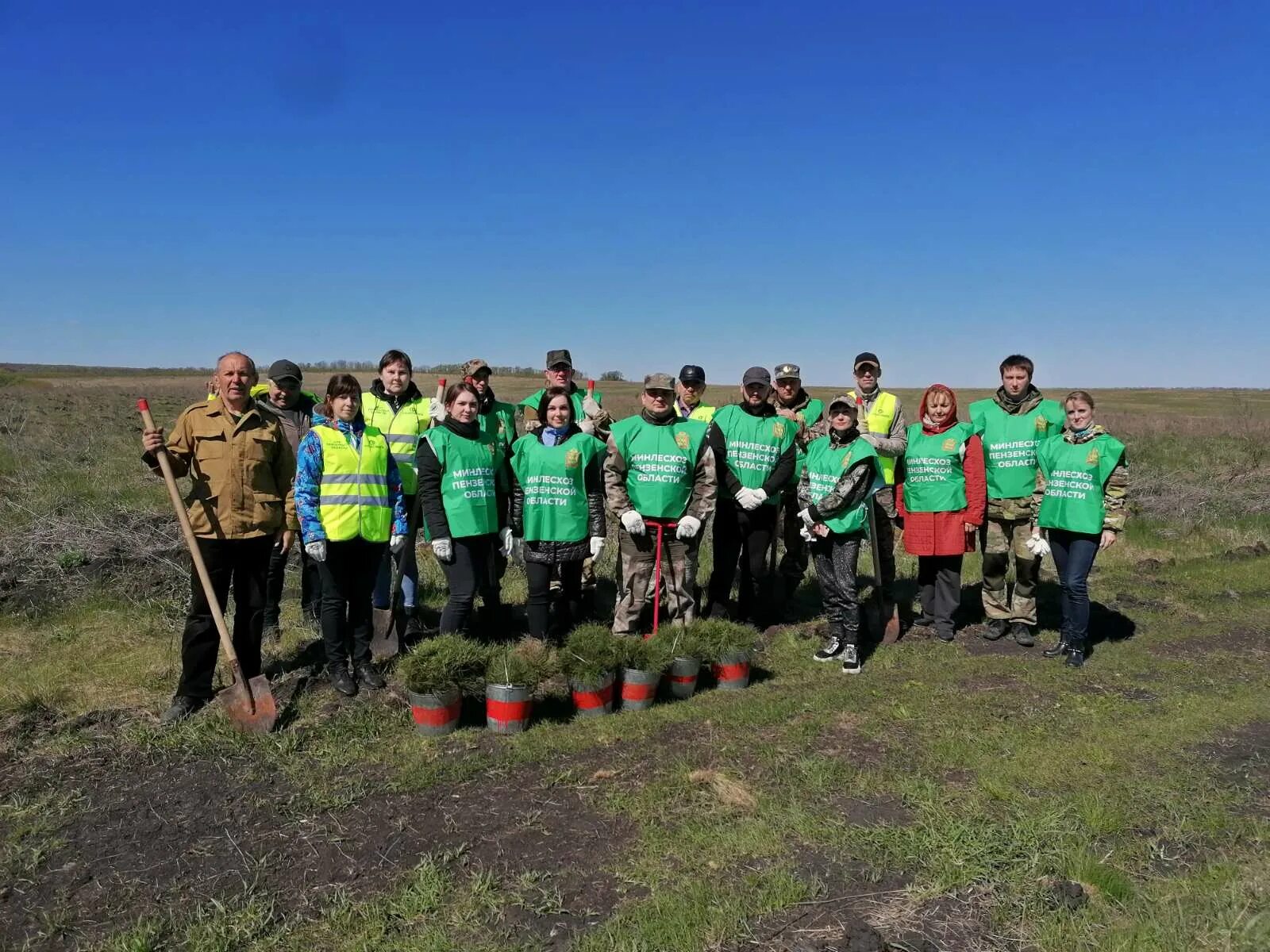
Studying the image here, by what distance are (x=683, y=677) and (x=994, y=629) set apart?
3.54 m

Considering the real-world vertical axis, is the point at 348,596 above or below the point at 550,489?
below

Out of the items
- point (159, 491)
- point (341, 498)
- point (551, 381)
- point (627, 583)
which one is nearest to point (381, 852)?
point (341, 498)

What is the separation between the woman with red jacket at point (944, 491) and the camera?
7.27 meters

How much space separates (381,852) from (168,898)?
0.88m

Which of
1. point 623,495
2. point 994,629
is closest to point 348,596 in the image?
point 623,495

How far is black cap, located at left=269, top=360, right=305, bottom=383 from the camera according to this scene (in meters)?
6.65

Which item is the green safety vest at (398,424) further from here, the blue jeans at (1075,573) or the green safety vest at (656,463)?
the blue jeans at (1075,573)

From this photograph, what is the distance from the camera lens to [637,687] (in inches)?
Result: 216

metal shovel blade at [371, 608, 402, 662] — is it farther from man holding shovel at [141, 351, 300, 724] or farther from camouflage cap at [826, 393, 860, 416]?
camouflage cap at [826, 393, 860, 416]

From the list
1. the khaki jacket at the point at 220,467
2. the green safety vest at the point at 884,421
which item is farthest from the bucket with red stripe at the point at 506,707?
the green safety vest at the point at 884,421

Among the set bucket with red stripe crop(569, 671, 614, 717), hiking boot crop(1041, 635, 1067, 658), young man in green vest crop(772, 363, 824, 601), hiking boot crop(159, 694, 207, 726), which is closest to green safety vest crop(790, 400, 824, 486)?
young man in green vest crop(772, 363, 824, 601)

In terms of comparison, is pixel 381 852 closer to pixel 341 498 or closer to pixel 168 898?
pixel 168 898

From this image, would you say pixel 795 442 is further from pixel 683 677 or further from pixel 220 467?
pixel 220 467

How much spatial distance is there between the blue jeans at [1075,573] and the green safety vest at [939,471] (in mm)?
865
